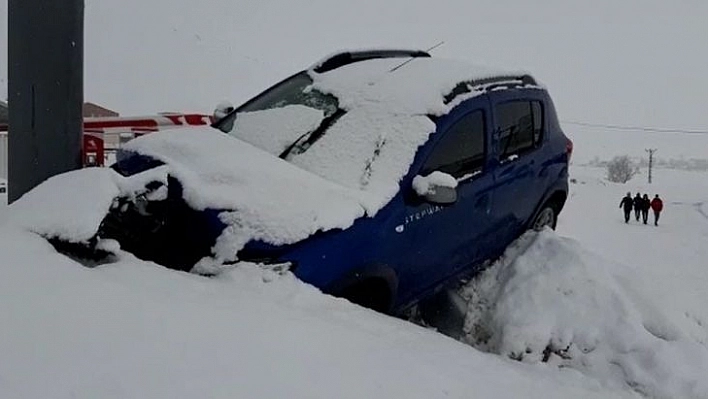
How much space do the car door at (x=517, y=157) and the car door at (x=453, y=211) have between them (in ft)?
0.54

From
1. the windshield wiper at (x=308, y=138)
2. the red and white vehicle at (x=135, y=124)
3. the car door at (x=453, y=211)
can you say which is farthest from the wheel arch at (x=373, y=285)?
the red and white vehicle at (x=135, y=124)

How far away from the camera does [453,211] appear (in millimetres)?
4062

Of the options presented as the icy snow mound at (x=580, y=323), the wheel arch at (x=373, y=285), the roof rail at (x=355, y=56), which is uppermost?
the roof rail at (x=355, y=56)

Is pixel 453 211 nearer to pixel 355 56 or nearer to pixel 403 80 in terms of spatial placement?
pixel 403 80

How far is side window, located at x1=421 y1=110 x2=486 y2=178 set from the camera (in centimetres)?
394

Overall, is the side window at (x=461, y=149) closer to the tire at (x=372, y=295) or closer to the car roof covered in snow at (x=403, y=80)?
the car roof covered in snow at (x=403, y=80)

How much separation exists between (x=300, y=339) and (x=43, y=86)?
2697mm

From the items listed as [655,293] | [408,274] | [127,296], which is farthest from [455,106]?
[127,296]

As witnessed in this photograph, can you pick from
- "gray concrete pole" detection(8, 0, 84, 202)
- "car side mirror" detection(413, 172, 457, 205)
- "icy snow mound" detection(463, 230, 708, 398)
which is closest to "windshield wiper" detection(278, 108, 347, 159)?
"car side mirror" detection(413, 172, 457, 205)

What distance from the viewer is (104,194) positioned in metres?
2.75

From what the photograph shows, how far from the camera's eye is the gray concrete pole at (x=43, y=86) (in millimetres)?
3893

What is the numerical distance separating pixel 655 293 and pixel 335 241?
2190 millimetres

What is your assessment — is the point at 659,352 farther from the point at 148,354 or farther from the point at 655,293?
the point at 148,354

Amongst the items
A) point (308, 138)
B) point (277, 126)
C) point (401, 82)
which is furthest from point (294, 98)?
point (401, 82)
